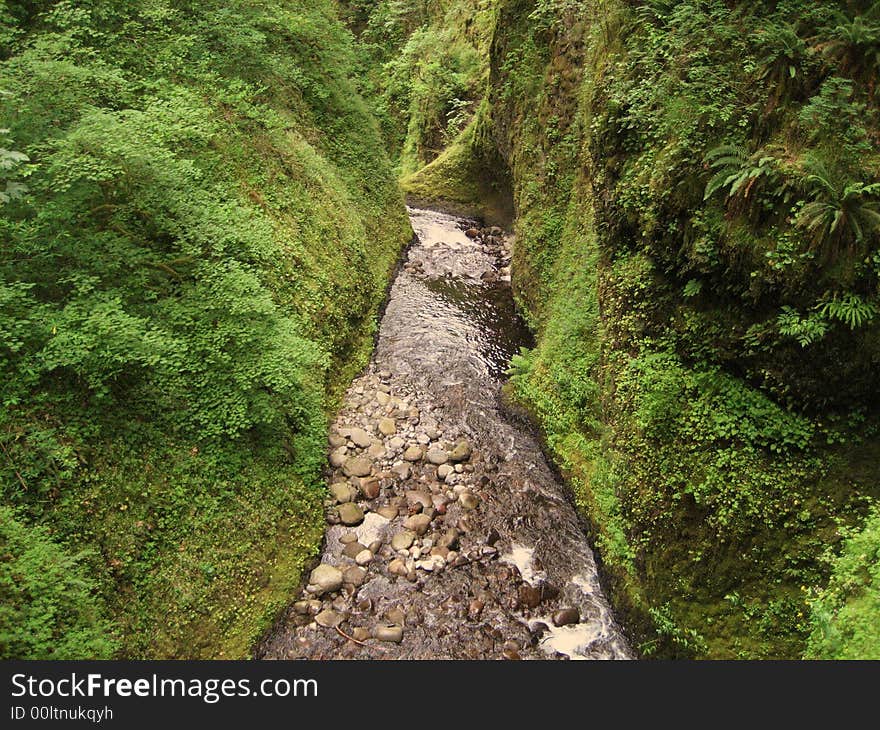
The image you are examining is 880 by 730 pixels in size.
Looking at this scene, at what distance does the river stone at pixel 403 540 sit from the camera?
9.45 m

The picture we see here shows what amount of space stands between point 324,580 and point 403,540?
1.48 meters

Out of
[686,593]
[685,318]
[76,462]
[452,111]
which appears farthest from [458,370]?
[452,111]

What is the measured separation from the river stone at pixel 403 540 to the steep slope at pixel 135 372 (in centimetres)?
142

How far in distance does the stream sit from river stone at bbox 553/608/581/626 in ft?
0.05

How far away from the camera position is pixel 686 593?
7.77 m

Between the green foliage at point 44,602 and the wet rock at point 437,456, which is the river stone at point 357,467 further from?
the green foliage at point 44,602

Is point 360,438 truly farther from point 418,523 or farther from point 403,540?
point 403,540

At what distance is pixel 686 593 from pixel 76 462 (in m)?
8.54

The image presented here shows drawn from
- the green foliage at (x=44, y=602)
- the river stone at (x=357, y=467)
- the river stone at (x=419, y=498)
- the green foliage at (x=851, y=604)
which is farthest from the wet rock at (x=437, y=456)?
the green foliage at (x=851, y=604)

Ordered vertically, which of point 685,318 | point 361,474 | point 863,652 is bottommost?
point 361,474

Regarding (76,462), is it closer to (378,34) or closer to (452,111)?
(452,111)

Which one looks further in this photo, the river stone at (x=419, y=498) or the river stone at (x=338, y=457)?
the river stone at (x=338, y=457)

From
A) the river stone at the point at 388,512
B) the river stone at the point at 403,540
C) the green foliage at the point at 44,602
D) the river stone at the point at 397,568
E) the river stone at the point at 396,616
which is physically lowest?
the river stone at the point at 396,616

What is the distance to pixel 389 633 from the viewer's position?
8055mm
